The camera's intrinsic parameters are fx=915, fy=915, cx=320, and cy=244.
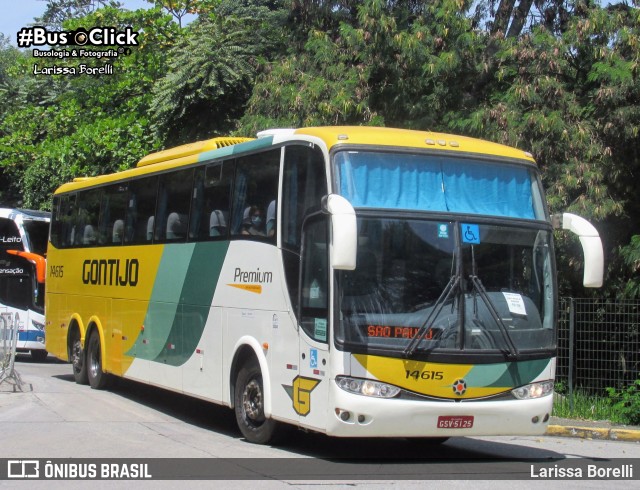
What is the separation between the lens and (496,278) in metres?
9.62

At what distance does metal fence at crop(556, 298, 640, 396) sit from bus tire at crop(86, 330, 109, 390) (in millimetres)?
8020

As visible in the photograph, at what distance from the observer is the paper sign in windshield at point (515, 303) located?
31.7 feet

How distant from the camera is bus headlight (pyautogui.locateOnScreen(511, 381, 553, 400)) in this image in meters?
9.69

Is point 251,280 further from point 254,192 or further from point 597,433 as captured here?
point 597,433

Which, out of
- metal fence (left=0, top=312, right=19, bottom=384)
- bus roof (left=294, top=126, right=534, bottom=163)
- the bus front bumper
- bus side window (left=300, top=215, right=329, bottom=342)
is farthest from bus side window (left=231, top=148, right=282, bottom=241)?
metal fence (left=0, top=312, right=19, bottom=384)

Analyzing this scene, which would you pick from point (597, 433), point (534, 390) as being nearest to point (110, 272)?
point (597, 433)

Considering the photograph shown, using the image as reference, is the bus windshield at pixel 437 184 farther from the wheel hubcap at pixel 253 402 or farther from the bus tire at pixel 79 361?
the bus tire at pixel 79 361

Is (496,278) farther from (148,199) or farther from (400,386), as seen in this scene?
(148,199)

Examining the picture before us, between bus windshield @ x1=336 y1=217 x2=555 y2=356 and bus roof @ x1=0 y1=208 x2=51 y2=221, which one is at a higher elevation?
bus roof @ x1=0 y1=208 x2=51 y2=221

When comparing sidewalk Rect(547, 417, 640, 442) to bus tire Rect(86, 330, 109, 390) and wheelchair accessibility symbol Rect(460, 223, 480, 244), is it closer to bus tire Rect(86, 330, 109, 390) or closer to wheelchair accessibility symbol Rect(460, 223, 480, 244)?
wheelchair accessibility symbol Rect(460, 223, 480, 244)

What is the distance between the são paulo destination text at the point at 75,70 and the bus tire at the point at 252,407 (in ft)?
69.8

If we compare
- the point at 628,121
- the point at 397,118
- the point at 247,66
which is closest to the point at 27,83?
the point at 247,66

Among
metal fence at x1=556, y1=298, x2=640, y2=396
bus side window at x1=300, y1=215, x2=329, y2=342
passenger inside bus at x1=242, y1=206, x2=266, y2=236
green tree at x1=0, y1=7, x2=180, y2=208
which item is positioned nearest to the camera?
bus side window at x1=300, y1=215, x2=329, y2=342

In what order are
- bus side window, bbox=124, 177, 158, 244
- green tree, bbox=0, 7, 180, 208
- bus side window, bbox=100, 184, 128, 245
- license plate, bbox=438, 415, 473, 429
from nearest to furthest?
license plate, bbox=438, 415, 473, 429 → bus side window, bbox=124, 177, 158, 244 → bus side window, bbox=100, 184, 128, 245 → green tree, bbox=0, 7, 180, 208
